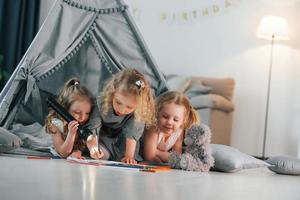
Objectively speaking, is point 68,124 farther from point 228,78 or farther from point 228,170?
point 228,78

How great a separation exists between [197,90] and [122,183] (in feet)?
8.17

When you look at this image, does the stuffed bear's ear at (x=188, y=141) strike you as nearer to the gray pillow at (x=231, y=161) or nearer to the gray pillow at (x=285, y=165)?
the gray pillow at (x=231, y=161)

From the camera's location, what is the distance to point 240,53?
430 centimetres

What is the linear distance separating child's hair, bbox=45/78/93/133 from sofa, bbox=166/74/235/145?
1.75 metres

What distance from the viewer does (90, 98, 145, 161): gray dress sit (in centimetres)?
202

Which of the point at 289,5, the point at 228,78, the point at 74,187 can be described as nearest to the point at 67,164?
the point at 74,187

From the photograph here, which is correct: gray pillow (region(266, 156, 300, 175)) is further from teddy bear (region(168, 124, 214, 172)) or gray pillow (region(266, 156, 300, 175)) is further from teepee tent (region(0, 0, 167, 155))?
teepee tent (region(0, 0, 167, 155))

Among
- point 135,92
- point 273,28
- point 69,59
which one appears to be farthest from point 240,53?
point 135,92

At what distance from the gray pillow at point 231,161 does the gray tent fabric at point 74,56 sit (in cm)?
39

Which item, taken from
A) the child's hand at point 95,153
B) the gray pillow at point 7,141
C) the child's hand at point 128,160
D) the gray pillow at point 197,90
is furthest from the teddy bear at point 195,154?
the gray pillow at point 197,90

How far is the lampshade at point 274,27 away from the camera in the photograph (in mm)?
3934

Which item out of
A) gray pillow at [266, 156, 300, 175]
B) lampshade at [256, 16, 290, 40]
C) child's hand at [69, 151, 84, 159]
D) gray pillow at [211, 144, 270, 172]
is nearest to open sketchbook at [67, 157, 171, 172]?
child's hand at [69, 151, 84, 159]

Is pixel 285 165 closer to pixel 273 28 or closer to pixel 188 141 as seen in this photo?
A: pixel 188 141

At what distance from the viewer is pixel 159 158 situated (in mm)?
2078
